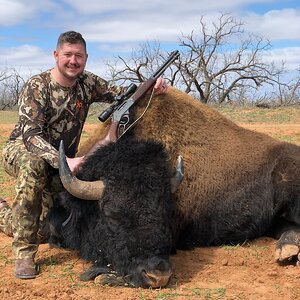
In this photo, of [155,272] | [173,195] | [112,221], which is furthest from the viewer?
[173,195]

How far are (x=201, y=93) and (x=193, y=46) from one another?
13.4 feet

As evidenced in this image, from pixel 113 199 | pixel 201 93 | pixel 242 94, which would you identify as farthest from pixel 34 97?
pixel 242 94

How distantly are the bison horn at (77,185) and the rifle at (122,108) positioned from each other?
98 cm

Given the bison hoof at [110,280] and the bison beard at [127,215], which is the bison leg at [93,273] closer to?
the bison beard at [127,215]

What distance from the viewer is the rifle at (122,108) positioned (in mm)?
5727

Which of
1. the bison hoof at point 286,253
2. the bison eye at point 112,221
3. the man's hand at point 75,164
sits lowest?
the bison hoof at point 286,253

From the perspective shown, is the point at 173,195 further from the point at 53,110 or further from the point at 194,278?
the point at 53,110

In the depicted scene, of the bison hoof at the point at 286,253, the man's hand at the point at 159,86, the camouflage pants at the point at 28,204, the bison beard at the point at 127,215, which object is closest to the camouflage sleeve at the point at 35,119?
the camouflage pants at the point at 28,204

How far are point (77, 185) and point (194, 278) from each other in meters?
1.44

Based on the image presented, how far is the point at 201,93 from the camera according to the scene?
3966 cm

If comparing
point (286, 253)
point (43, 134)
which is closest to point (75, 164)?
point (43, 134)

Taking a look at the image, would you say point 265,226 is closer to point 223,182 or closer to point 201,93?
point 223,182

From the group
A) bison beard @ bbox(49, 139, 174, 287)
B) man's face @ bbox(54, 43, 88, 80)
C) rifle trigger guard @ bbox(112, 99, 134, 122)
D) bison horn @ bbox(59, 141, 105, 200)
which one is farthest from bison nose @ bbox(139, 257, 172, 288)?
man's face @ bbox(54, 43, 88, 80)

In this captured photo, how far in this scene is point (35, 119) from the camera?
5480 millimetres
